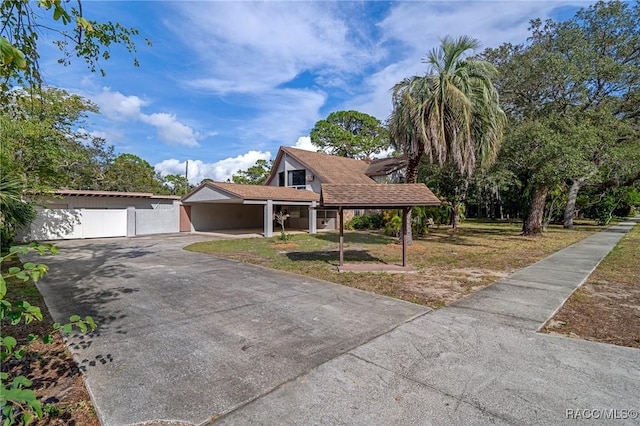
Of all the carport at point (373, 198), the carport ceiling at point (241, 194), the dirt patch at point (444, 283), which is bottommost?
the dirt patch at point (444, 283)

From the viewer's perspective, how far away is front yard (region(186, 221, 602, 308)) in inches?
290

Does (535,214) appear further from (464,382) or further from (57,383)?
(57,383)

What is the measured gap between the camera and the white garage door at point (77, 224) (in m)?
17.3

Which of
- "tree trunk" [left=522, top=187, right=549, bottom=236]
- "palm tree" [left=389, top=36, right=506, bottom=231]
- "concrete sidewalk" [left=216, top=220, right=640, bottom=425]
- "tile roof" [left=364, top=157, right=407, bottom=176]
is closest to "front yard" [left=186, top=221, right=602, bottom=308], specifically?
"tree trunk" [left=522, top=187, right=549, bottom=236]

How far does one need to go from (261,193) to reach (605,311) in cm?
1645

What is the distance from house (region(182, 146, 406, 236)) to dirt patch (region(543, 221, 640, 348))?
531 inches

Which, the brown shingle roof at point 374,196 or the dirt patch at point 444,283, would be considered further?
the brown shingle roof at point 374,196

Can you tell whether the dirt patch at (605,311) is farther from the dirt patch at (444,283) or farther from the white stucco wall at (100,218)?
the white stucco wall at (100,218)

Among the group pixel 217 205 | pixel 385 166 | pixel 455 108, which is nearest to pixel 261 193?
pixel 217 205

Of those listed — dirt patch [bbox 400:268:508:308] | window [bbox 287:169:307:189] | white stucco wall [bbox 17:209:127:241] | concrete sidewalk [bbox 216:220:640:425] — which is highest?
Result: window [bbox 287:169:307:189]

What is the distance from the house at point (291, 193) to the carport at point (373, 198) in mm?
10532

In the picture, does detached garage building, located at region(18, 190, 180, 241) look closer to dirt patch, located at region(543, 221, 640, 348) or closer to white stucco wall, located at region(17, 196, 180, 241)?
white stucco wall, located at region(17, 196, 180, 241)

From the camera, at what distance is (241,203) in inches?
856

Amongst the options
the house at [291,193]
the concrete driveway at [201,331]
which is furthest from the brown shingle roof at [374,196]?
the house at [291,193]
